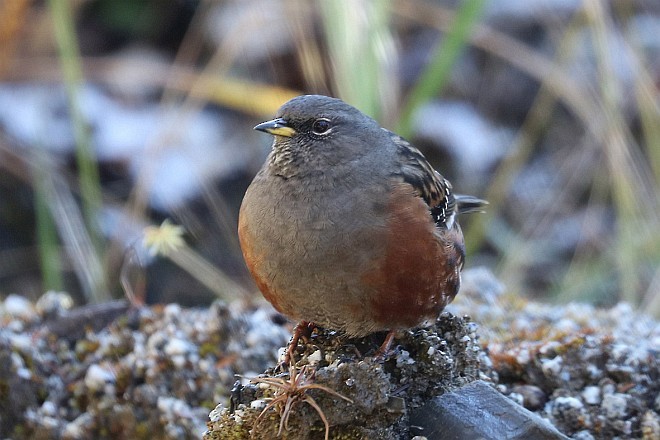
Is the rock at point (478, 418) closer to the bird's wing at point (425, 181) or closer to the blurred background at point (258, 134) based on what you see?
the bird's wing at point (425, 181)

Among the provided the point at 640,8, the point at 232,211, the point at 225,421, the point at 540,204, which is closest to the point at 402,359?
the point at 225,421

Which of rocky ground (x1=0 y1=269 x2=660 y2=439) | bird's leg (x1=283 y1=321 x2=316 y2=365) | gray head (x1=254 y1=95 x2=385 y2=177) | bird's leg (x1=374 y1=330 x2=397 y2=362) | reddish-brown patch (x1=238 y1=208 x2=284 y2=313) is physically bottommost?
rocky ground (x1=0 y1=269 x2=660 y2=439)

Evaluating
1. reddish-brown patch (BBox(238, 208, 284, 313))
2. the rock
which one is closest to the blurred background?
reddish-brown patch (BBox(238, 208, 284, 313))

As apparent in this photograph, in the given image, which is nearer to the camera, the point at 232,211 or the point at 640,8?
the point at 232,211

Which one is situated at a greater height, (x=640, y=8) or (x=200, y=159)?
(x=640, y=8)

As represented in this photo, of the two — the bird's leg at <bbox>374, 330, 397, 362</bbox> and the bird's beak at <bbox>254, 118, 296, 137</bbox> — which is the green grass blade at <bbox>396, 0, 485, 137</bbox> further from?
the bird's leg at <bbox>374, 330, 397, 362</bbox>

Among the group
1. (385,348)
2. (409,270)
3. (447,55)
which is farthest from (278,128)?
(447,55)

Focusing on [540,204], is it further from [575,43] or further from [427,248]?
[427,248]
